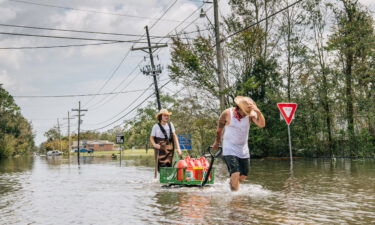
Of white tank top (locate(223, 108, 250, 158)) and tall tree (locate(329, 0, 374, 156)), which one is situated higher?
tall tree (locate(329, 0, 374, 156))

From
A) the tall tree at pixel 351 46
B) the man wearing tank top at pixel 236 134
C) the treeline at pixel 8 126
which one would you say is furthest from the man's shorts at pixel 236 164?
the treeline at pixel 8 126

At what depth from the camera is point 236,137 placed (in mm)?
8344

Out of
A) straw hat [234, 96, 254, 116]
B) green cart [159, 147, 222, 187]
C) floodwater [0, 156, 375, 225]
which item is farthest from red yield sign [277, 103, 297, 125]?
straw hat [234, 96, 254, 116]

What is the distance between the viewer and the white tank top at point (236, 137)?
8.26 m

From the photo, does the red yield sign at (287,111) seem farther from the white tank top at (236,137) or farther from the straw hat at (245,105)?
the straw hat at (245,105)

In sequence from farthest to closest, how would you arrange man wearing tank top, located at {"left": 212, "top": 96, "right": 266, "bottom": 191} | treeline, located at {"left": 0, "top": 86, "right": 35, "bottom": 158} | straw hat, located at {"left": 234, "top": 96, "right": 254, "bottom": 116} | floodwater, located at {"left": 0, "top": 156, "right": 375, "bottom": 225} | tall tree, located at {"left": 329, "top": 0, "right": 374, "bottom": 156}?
treeline, located at {"left": 0, "top": 86, "right": 35, "bottom": 158}
tall tree, located at {"left": 329, "top": 0, "right": 374, "bottom": 156}
man wearing tank top, located at {"left": 212, "top": 96, "right": 266, "bottom": 191}
straw hat, located at {"left": 234, "top": 96, "right": 254, "bottom": 116}
floodwater, located at {"left": 0, "top": 156, "right": 375, "bottom": 225}

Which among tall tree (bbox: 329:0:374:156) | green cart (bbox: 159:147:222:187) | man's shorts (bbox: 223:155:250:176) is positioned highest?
tall tree (bbox: 329:0:374:156)

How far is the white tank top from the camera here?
27.1 feet

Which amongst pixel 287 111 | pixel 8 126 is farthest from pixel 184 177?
pixel 8 126

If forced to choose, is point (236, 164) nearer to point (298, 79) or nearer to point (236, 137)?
point (236, 137)

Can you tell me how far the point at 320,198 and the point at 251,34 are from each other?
866 inches

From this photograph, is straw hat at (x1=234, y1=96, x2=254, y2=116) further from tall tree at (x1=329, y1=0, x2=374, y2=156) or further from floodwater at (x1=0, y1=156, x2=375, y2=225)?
tall tree at (x1=329, y1=0, x2=374, y2=156)

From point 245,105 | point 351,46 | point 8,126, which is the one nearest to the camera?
point 245,105

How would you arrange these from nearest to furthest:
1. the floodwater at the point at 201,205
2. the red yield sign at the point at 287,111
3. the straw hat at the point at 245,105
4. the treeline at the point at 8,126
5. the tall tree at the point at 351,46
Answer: the floodwater at the point at 201,205, the straw hat at the point at 245,105, the red yield sign at the point at 287,111, the tall tree at the point at 351,46, the treeline at the point at 8,126
